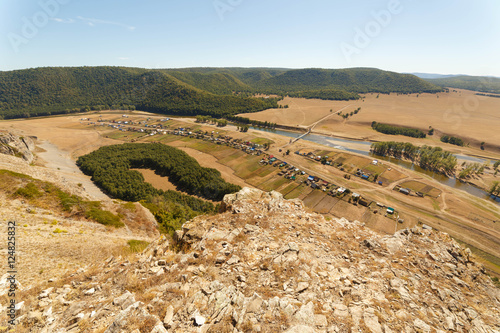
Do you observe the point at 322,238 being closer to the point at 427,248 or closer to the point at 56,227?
the point at 427,248

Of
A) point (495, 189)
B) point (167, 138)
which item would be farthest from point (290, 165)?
point (167, 138)

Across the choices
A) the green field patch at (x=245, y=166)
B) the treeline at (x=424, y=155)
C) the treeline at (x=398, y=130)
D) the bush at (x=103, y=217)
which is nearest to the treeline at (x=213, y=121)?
the green field patch at (x=245, y=166)

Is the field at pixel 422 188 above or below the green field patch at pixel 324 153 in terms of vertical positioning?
below

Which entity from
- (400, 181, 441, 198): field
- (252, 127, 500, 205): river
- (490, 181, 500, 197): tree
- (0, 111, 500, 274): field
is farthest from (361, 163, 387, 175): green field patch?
(490, 181, 500, 197): tree

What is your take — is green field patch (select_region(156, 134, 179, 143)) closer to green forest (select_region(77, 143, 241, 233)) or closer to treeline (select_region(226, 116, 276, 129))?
green forest (select_region(77, 143, 241, 233))

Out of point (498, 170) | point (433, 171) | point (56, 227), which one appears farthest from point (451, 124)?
point (56, 227)

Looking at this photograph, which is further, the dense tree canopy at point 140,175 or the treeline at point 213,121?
the treeline at point 213,121

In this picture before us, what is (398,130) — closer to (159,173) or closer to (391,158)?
(391,158)

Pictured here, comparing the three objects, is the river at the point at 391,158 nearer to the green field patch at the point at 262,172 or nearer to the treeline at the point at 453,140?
the treeline at the point at 453,140
